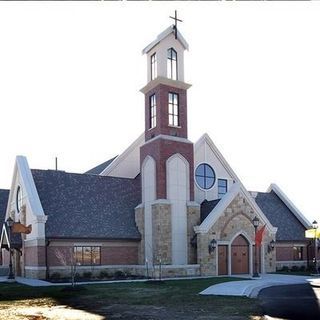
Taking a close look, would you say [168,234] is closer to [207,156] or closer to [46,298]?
[207,156]

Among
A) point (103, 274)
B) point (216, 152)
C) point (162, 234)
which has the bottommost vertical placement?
point (103, 274)

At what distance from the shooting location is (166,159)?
32.6 m

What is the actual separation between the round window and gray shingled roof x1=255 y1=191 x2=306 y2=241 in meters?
6.59

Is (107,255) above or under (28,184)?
under

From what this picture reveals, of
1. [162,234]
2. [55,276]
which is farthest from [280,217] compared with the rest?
[55,276]

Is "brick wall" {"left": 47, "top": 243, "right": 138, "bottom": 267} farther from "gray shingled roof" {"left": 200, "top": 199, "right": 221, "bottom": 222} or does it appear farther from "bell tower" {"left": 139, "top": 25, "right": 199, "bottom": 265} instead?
"gray shingled roof" {"left": 200, "top": 199, "right": 221, "bottom": 222}

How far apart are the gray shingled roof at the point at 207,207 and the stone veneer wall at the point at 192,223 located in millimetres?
569

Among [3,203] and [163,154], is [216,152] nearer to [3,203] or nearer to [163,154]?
[163,154]

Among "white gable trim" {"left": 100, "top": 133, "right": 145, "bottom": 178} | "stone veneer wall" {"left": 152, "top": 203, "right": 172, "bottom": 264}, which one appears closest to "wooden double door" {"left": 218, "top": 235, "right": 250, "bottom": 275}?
"stone veneer wall" {"left": 152, "top": 203, "right": 172, "bottom": 264}

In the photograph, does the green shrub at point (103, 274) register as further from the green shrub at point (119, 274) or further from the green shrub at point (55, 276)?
the green shrub at point (55, 276)

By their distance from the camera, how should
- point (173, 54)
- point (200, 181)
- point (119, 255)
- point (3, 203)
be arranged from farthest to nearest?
1. point (3, 203)
2. point (200, 181)
3. point (173, 54)
4. point (119, 255)

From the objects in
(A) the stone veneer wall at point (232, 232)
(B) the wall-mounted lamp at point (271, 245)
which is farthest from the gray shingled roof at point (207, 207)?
(B) the wall-mounted lamp at point (271, 245)

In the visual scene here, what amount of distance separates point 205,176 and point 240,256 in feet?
22.8

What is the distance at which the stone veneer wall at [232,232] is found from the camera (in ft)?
102
